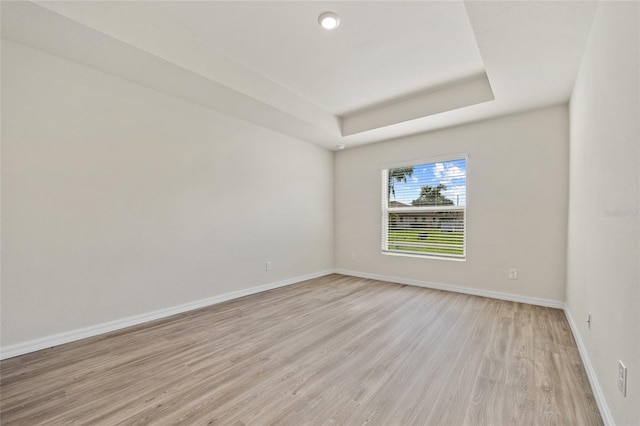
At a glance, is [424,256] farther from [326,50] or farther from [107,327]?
[107,327]

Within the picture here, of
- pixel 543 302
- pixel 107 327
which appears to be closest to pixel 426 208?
pixel 543 302

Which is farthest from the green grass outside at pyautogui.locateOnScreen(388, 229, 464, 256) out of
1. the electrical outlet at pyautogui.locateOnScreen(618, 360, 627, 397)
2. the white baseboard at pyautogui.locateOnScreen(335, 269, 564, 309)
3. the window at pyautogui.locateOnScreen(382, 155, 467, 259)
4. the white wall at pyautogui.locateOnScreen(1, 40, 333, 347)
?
the electrical outlet at pyautogui.locateOnScreen(618, 360, 627, 397)

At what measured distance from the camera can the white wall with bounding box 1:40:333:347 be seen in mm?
2217

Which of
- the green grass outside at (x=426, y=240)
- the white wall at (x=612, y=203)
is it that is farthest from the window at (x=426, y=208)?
the white wall at (x=612, y=203)

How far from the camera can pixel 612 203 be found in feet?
4.84

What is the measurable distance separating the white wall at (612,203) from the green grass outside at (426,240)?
1.77 meters

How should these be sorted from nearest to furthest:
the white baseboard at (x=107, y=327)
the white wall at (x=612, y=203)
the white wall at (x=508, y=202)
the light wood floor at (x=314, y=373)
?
the white wall at (x=612, y=203)
the light wood floor at (x=314, y=373)
the white baseboard at (x=107, y=327)
the white wall at (x=508, y=202)

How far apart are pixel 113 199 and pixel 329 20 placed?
2.58 m

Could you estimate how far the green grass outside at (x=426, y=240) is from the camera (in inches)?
162

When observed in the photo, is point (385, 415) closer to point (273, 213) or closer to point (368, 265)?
point (273, 213)

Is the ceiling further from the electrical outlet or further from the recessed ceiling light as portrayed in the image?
the electrical outlet

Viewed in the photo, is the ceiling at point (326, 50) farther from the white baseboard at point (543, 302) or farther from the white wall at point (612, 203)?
the white baseboard at point (543, 302)

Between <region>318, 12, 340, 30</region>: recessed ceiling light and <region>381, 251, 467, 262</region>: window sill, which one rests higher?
<region>318, 12, 340, 30</region>: recessed ceiling light

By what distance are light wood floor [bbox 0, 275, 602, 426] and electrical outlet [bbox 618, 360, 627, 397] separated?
0.37 m
